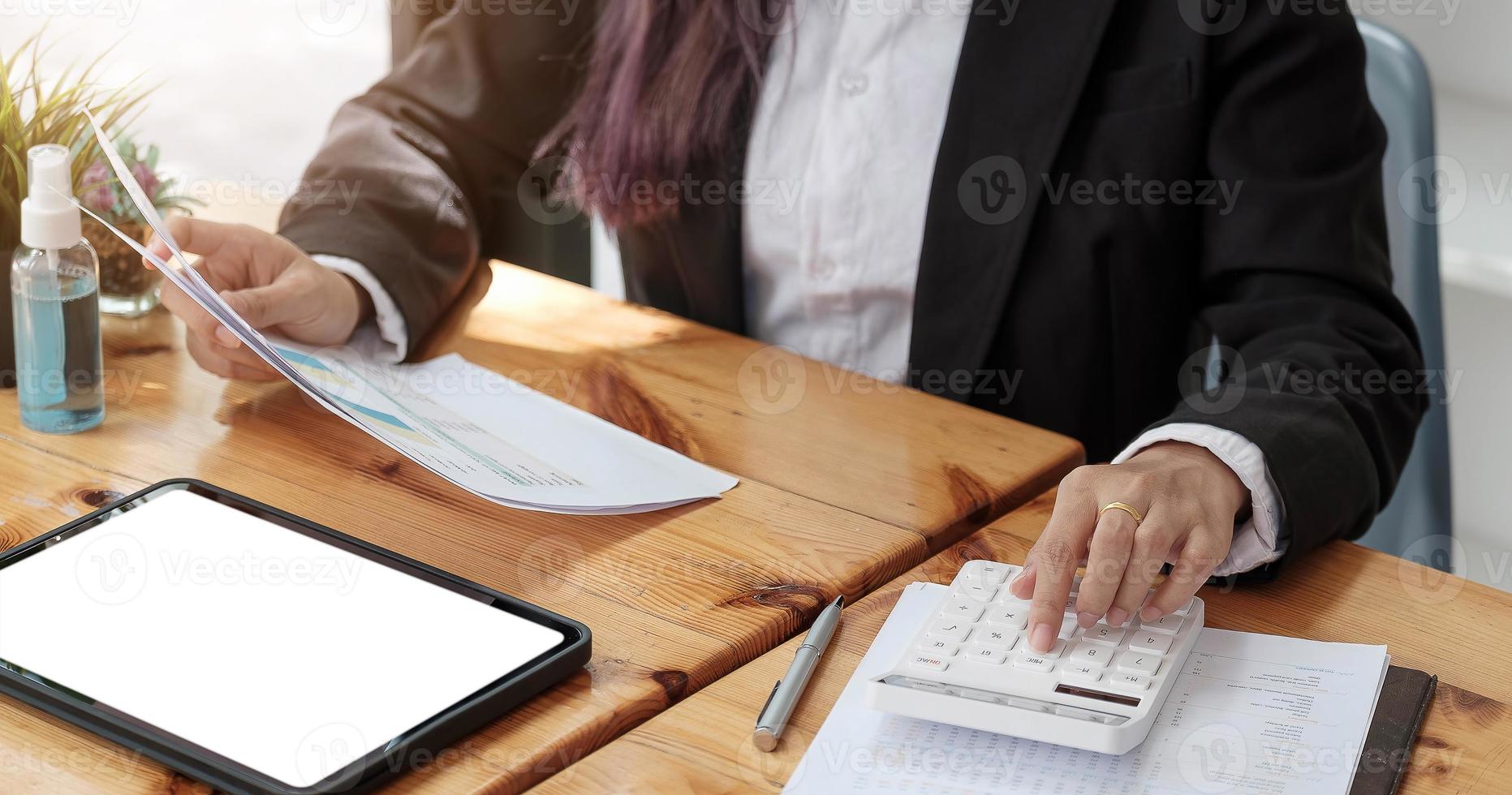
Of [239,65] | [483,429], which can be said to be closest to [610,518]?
[483,429]

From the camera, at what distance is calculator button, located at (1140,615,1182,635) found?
666 millimetres

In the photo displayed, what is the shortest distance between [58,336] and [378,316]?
0.24m

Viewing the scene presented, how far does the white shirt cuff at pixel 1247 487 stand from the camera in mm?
752

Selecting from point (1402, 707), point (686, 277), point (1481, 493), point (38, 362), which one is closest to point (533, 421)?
point (38, 362)

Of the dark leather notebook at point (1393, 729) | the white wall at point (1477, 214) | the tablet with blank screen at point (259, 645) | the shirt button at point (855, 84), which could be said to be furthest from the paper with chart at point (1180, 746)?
the white wall at point (1477, 214)

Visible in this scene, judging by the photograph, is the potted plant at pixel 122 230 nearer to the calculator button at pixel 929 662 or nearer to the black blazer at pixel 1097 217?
the black blazer at pixel 1097 217

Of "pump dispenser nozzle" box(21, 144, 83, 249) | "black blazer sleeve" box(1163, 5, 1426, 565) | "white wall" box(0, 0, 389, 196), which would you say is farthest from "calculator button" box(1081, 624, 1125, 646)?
"white wall" box(0, 0, 389, 196)

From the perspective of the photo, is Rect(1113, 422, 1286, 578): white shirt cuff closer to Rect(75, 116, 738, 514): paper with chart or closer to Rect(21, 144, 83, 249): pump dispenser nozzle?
Rect(75, 116, 738, 514): paper with chart

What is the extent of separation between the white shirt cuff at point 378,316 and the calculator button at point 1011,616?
570 millimetres

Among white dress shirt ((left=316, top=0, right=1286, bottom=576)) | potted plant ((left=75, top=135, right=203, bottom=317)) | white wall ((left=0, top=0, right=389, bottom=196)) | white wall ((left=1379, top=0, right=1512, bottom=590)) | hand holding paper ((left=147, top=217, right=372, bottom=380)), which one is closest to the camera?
hand holding paper ((left=147, top=217, right=372, bottom=380))

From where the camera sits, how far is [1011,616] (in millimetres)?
667

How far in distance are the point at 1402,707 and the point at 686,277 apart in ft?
2.74

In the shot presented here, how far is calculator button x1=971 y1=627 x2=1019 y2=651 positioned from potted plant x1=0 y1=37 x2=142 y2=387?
2.40 ft

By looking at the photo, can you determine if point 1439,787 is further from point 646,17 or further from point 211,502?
point 646,17
